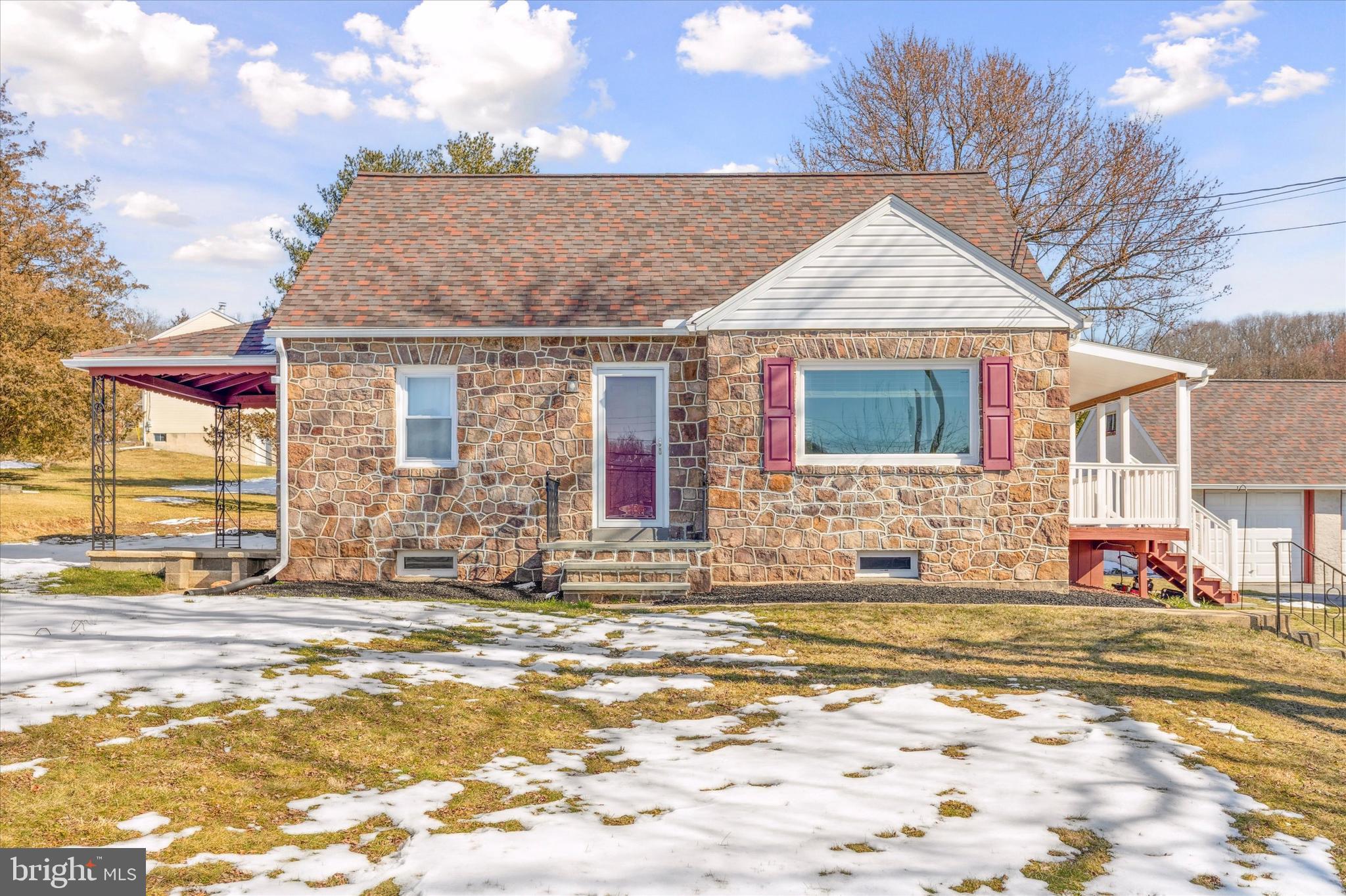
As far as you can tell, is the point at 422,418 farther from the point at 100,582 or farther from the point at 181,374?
the point at 100,582

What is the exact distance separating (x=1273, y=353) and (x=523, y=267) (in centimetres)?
4743

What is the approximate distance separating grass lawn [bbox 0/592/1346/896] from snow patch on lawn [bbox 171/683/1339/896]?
0.12 m

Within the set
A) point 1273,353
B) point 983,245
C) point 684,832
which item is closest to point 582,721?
point 684,832

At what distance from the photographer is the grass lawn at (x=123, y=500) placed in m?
17.7

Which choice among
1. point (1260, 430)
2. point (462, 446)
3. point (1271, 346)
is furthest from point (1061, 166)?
point (1271, 346)

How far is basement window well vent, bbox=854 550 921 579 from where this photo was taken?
10602 mm

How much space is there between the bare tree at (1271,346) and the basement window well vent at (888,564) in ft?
122

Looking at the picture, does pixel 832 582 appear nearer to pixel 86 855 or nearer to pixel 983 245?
pixel 983 245

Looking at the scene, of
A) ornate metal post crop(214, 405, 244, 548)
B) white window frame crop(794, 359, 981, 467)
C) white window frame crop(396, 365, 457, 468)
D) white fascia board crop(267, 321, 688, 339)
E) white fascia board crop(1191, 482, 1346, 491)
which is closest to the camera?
white window frame crop(794, 359, 981, 467)

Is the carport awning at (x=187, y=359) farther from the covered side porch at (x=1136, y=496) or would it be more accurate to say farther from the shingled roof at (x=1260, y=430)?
the shingled roof at (x=1260, y=430)

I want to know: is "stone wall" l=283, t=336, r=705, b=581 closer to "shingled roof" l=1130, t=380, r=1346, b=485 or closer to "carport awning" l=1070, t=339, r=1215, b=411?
"carport awning" l=1070, t=339, r=1215, b=411

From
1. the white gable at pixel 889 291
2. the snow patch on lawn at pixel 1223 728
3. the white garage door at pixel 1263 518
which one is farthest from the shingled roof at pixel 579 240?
the white garage door at pixel 1263 518

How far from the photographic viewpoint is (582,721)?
5570mm

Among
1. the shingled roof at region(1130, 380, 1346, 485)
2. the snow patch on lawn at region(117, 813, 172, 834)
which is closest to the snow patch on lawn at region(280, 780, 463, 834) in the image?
→ the snow patch on lawn at region(117, 813, 172, 834)
